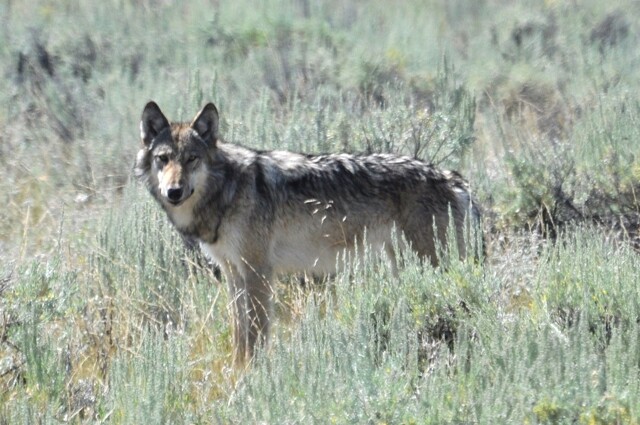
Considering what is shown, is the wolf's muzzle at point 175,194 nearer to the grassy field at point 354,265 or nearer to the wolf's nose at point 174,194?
the wolf's nose at point 174,194

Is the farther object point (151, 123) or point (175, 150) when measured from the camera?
point (151, 123)

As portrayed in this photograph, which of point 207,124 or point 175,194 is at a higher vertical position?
point 207,124

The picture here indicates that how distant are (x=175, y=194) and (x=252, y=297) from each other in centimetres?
79

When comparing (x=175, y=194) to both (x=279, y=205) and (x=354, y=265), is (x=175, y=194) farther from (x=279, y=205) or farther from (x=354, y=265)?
(x=354, y=265)

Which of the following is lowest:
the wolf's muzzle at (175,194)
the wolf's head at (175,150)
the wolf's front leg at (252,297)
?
the wolf's front leg at (252,297)

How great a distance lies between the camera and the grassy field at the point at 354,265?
→ 13.9 ft

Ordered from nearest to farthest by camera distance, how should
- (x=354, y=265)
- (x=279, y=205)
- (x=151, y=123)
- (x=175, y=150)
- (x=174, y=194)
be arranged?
(x=354, y=265), (x=174, y=194), (x=175, y=150), (x=151, y=123), (x=279, y=205)

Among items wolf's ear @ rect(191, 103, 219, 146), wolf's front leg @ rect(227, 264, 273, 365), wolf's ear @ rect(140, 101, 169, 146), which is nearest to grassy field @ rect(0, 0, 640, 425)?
wolf's front leg @ rect(227, 264, 273, 365)

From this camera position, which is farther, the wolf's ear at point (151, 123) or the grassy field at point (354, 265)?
Result: the wolf's ear at point (151, 123)

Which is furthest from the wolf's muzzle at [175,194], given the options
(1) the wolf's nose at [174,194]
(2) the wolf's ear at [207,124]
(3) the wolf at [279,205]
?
(2) the wolf's ear at [207,124]

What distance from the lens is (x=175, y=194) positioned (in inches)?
240

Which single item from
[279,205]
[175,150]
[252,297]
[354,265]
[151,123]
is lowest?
[252,297]

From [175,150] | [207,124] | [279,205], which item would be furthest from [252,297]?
[207,124]

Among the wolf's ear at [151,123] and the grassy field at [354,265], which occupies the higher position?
the wolf's ear at [151,123]
